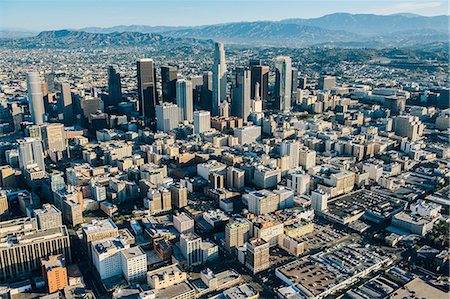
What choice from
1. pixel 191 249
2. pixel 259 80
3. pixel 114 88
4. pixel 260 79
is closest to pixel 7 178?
pixel 191 249

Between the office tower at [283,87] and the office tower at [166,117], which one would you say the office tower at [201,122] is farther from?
the office tower at [283,87]

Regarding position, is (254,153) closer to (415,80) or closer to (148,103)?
(148,103)

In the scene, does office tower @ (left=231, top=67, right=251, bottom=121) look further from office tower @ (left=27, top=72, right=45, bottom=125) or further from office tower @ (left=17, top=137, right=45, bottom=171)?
office tower @ (left=17, top=137, right=45, bottom=171)

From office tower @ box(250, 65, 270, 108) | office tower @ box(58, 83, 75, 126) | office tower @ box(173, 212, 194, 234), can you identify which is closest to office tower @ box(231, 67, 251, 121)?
office tower @ box(250, 65, 270, 108)

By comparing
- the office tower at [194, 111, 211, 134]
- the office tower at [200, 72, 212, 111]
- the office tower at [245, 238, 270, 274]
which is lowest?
the office tower at [245, 238, 270, 274]

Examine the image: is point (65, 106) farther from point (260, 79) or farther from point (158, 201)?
point (158, 201)

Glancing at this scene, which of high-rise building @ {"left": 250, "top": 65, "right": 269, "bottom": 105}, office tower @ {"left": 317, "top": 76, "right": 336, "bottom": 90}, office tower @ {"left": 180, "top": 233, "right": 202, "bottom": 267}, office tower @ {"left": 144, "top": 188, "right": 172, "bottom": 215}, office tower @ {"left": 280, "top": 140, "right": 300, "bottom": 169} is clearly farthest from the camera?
office tower @ {"left": 317, "top": 76, "right": 336, "bottom": 90}
